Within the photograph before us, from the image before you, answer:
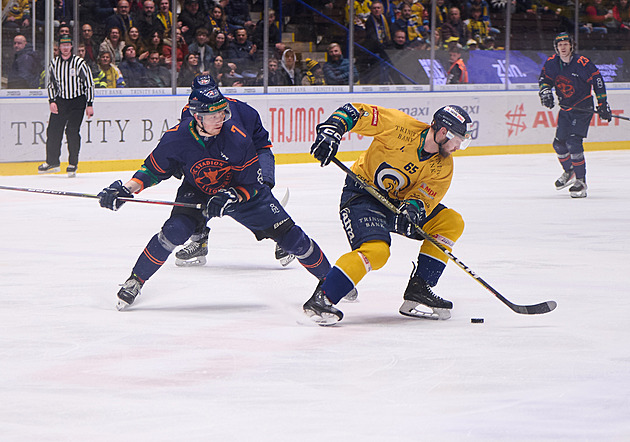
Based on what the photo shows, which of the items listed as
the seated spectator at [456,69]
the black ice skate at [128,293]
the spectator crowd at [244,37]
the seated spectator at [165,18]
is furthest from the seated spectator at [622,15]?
the black ice skate at [128,293]

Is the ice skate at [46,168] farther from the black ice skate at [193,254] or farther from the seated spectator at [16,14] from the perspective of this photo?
the black ice skate at [193,254]

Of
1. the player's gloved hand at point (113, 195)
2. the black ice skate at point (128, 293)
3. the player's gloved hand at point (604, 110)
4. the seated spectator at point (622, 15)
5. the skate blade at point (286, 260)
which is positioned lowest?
the skate blade at point (286, 260)

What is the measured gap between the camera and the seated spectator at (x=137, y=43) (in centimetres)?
1063

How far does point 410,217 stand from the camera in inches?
158

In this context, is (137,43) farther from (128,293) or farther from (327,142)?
(327,142)

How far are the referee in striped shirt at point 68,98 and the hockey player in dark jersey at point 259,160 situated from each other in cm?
452

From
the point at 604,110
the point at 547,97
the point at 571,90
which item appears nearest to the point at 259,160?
the point at 547,97

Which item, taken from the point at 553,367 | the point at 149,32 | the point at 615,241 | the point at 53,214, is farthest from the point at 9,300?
→ the point at 149,32

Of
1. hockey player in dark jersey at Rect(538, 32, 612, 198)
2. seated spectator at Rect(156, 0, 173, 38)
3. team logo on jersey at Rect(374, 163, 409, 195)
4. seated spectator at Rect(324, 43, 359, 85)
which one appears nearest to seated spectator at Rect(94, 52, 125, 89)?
seated spectator at Rect(156, 0, 173, 38)

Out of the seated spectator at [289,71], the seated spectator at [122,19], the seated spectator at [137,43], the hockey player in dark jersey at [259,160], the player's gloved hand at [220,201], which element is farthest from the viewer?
the seated spectator at [289,71]

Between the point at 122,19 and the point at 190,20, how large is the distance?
0.82 meters

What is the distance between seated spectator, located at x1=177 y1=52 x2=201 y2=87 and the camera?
36.0ft

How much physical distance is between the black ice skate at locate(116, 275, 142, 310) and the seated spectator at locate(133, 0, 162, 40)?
682cm

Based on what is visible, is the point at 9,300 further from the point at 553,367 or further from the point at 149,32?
the point at 149,32
